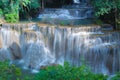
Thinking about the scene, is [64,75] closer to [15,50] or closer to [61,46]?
[61,46]

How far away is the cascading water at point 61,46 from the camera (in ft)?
43.2

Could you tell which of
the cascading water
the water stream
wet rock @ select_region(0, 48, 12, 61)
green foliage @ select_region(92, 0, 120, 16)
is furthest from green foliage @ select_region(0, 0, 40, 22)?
green foliage @ select_region(92, 0, 120, 16)

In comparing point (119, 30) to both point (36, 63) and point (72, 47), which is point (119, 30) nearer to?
point (72, 47)

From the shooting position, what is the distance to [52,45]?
47.7 feet

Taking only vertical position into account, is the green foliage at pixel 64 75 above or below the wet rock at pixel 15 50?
above

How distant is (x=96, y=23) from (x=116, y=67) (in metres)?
3.43

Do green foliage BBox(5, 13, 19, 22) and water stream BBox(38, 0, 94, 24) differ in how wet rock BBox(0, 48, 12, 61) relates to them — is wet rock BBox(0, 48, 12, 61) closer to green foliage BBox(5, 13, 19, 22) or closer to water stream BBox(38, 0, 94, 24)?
green foliage BBox(5, 13, 19, 22)

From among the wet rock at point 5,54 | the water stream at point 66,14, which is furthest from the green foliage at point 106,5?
the wet rock at point 5,54

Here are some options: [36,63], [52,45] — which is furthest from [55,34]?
[36,63]

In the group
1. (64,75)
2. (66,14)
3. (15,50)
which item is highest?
(64,75)

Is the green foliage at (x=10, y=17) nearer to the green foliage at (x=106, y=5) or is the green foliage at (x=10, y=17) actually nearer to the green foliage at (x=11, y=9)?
the green foliage at (x=11, y=9)

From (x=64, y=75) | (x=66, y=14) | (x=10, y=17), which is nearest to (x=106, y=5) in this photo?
(x=66, y=14)

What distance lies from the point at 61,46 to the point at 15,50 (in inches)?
102

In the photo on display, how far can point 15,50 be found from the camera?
1530cm
